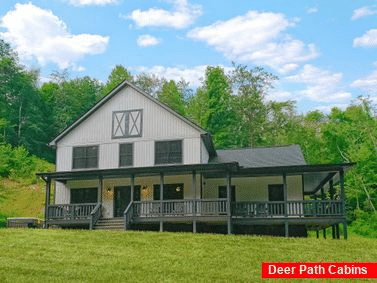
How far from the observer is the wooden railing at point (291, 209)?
21797 mm

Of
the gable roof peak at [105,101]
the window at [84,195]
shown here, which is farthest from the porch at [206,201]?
the gable roof peak at [105,101]

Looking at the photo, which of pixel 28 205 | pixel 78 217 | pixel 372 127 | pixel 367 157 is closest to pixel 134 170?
pixel 78 217

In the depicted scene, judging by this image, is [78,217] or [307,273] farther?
[78,217]

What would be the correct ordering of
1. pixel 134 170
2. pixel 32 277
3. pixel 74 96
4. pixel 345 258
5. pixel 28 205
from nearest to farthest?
1. pixel 32 277
2. pixel 345 258
3. pixel 134 170
4. pixel 28 205
5. pixel 74 96

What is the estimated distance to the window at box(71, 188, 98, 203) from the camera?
2656 cm

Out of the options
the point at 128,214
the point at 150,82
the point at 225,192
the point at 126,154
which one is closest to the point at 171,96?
the point at 150,82

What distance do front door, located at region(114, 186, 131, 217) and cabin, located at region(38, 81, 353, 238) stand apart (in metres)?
0.06

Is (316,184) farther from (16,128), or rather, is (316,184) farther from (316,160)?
(16,128)

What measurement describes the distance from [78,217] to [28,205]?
16183 mm

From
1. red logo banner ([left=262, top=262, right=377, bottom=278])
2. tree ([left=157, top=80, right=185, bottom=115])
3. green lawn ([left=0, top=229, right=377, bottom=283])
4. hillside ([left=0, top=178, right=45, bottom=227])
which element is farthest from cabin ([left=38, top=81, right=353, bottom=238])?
tree ([left=157, top=80, right=185, bottom=115])

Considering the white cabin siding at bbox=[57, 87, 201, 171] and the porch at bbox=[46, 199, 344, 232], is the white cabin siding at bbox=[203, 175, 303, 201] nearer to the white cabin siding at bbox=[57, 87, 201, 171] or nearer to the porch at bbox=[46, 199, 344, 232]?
the porch at bbox=[46, 199, 344, 232]

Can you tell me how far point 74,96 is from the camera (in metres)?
64.6

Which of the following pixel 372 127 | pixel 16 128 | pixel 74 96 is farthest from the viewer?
pixel 74 96

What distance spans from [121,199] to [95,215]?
222 centimetres
